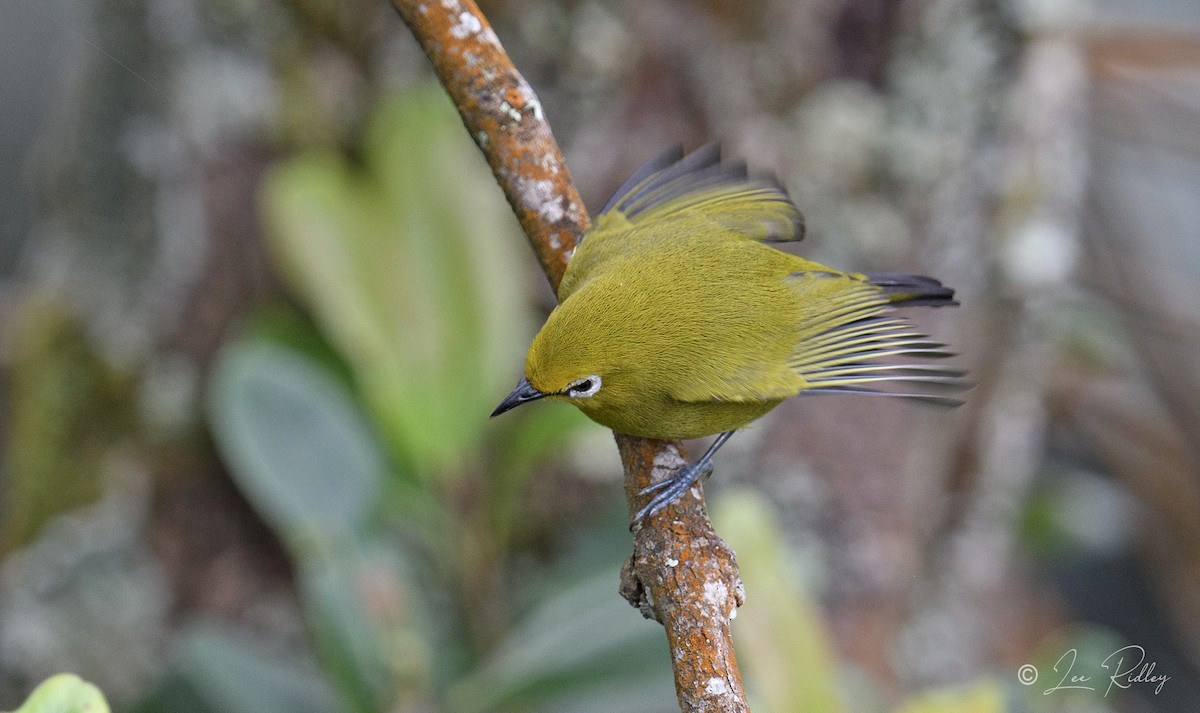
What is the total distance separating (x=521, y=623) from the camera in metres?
2.60

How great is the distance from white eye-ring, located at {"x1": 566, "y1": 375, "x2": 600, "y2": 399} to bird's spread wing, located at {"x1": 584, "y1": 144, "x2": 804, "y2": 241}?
47cm

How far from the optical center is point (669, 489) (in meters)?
1.43

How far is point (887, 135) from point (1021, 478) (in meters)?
Answer: 1.26

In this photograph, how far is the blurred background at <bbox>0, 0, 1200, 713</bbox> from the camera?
2.61m

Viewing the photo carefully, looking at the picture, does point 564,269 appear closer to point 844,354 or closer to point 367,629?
point 844,354

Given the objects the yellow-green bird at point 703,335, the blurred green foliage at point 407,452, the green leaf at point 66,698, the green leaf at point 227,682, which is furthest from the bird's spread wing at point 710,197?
the green leaf at point 227,682

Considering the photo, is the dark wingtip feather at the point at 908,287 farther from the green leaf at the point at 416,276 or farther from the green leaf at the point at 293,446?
the green leaf at the point at 293,446

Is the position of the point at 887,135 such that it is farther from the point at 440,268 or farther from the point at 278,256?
the point at 278,256

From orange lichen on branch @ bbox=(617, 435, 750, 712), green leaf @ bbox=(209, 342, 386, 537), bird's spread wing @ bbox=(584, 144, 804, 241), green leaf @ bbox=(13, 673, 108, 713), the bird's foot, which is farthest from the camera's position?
green leaf @ bbox=(209, 342, 386, 537)

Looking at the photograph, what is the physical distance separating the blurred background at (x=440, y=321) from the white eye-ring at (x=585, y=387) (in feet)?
3.18
